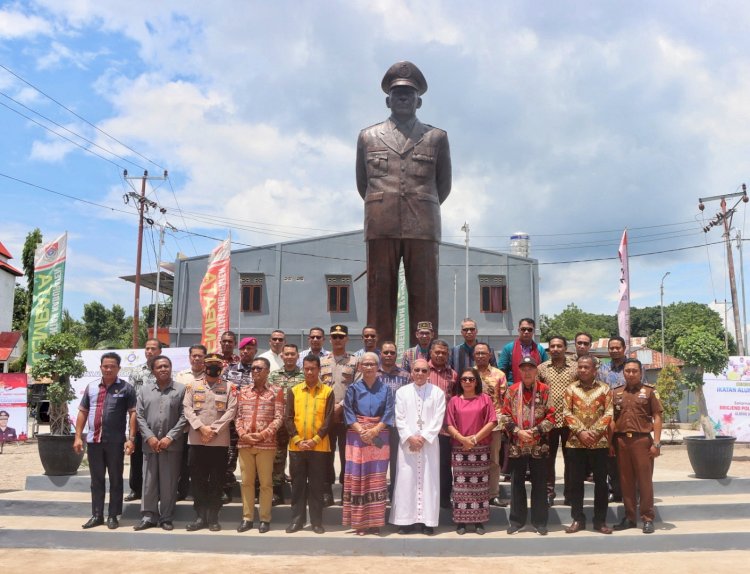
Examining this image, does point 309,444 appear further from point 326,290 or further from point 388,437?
point 326,290

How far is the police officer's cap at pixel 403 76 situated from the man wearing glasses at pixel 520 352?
9.00 ft

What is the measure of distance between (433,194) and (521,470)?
2.92 meters

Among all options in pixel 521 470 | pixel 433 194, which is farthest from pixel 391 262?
pixel 521 470

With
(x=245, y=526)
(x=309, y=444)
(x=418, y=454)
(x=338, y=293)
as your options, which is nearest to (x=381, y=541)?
(x=418, y=454)

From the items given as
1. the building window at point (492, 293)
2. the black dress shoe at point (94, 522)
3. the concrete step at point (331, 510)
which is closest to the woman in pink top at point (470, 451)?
the concrete step at point (331, 510)

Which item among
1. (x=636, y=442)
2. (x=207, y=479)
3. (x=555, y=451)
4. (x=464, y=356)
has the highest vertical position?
(x=464, y=356)

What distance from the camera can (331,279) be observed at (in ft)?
79.5

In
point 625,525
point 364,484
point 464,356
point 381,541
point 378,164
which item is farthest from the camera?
point 378,164

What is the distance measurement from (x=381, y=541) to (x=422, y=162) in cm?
368

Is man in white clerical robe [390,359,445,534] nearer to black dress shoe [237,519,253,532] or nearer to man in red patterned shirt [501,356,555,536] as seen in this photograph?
man in red patterned shirt [501,356,555,536]

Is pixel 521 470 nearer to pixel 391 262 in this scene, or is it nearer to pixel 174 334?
pixel 391 262

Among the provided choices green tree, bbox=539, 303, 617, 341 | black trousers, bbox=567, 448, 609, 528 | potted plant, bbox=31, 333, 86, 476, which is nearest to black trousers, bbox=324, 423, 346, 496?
black trousers, bbox=567, 448, 609, 528

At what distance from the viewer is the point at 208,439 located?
17.5 ft

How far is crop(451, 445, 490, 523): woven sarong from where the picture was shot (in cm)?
518
